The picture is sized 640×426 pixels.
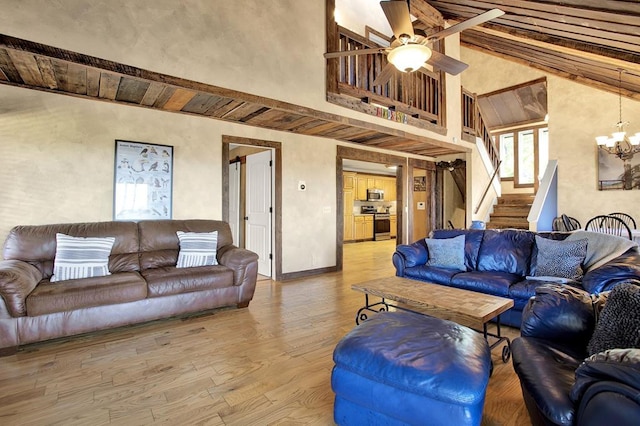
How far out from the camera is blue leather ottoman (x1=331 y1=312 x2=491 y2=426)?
134 cm

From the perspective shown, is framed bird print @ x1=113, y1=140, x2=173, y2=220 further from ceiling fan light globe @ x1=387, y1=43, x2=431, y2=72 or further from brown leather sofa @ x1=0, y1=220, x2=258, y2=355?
ceiling fan light globe @ x1=387, y1=43, x2=431, y2=72

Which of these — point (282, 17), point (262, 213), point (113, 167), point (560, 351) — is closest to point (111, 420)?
point (560, 351)

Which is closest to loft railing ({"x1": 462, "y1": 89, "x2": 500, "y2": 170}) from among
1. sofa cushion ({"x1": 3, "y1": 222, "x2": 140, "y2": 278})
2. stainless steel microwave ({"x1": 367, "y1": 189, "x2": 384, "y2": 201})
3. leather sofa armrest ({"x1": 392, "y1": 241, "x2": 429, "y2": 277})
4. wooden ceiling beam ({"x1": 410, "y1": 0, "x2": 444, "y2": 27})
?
wooden ceiling beam ({"x1": 410, "y1": 0, "x2": 444, "y2": 27})

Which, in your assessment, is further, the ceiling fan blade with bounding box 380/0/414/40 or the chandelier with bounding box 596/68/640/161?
the chandelier with bounding box 596/68/640/161

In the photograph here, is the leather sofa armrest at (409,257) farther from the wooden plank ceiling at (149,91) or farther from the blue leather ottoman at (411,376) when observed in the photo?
the blue leather ottoman at (411,376)

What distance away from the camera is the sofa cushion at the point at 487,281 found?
3071 millimetres

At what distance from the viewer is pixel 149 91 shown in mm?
3371

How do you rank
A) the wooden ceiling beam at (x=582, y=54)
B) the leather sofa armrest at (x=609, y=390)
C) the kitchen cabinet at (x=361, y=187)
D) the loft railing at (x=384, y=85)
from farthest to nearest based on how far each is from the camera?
the kitchen cabinet at (x=361, y=187), the loft railing at (x=384, y=85), the wooden ceiling beam at (x=582, y=54), the leather sofa armrest at (x=609, y=390)

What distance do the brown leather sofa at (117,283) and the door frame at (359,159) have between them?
2.28 metres

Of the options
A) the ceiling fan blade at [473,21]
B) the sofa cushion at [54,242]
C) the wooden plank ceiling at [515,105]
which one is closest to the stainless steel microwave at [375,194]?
the wooden plank ceiling at [515,105]

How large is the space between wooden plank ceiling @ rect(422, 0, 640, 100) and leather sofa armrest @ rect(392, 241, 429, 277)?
307 centimetres

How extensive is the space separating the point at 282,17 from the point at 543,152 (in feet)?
27.7

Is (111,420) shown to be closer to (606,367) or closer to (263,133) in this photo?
(606,367)

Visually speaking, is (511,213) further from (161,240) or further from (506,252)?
(161,240)
